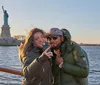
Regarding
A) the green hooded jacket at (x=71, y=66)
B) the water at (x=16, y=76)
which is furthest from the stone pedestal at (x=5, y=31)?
the green hooded jacket at (x=71, y=66)

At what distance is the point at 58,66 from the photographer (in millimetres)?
3596

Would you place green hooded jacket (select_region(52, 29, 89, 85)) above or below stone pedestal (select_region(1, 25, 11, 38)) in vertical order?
above

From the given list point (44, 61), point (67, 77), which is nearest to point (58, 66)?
point (67, 77)

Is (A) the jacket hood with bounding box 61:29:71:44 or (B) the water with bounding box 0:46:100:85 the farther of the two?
(B) the water with bounding box 0:46:100:85

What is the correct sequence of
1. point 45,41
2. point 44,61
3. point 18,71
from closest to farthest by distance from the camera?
point 44,61
point 45,41
point 18,71

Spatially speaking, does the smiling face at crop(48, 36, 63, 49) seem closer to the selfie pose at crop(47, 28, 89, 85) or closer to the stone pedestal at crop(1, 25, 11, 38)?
the selfie pose at crop(47, 28, 89, 85)

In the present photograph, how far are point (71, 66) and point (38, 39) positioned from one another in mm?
420

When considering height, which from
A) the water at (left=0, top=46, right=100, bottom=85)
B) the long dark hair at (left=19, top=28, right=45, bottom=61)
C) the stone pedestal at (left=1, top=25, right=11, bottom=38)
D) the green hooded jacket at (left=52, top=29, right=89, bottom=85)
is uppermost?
the long dark hair at (left=19, top=28, right=45, bottom=61)

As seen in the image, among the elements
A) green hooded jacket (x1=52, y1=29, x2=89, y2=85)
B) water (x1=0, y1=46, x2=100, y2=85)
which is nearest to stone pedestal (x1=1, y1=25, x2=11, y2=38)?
water (x1=0, y1=46, x2=100, y2=85)

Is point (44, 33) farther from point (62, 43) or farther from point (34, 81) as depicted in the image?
point (34, 81)

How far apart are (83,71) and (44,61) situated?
0.44 m

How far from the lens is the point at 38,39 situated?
11.4 ft

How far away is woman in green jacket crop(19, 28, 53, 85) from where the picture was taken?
3374 millimetres

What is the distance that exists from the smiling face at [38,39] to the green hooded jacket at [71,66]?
0.21 metres
